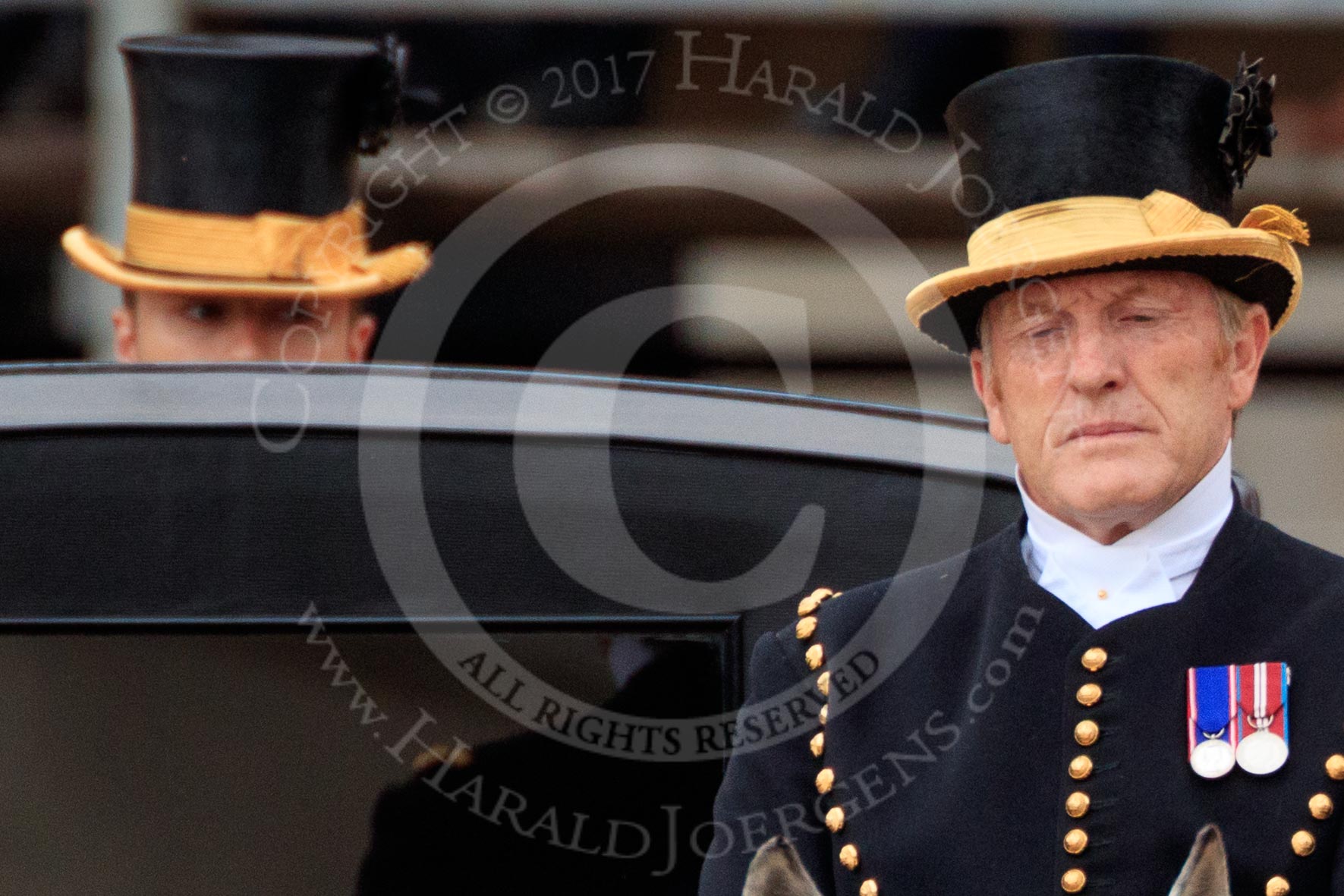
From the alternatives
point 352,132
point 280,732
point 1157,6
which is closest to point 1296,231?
point 280,732

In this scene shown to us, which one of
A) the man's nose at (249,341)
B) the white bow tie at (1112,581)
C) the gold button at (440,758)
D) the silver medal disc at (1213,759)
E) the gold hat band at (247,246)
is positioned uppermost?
the gold hat band at (247,246)

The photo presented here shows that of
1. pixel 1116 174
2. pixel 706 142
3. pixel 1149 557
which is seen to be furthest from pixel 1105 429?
pixel 706 142

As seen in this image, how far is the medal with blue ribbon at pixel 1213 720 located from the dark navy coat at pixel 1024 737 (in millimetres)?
12

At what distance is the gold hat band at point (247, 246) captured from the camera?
3293 mm

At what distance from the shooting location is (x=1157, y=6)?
30.2 ft

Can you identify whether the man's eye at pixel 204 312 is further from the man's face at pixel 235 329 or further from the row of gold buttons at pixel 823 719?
the row of gold buttons at pixel 823 719

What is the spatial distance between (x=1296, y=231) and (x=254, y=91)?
6.46 feet

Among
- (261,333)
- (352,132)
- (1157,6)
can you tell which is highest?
(1157,6)

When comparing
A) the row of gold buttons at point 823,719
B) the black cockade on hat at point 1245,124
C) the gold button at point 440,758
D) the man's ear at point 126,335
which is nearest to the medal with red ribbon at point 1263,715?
the row of gold buttons at point 823,719

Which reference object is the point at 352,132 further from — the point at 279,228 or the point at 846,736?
the point at 846,736

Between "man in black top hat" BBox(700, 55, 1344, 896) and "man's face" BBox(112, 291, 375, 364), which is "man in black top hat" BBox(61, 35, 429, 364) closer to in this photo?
"man's face" BBox(112, 291, 375, 364)

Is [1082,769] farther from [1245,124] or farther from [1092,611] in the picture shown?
[1245,124]

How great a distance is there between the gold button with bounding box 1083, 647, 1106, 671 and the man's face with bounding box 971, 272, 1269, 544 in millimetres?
121

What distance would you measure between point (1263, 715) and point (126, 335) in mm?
2126
